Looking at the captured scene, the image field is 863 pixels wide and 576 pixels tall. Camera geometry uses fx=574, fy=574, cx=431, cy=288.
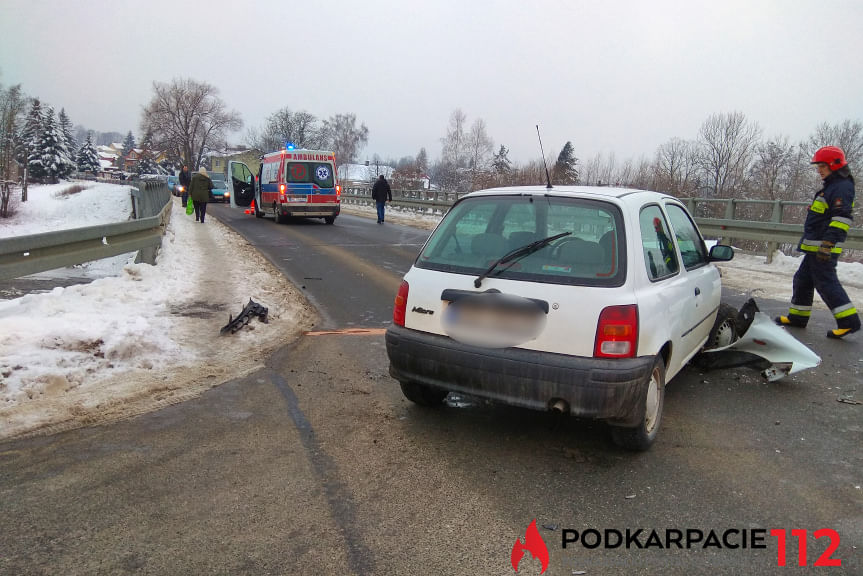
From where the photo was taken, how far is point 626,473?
327cm

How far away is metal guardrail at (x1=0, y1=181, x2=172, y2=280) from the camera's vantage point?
5.80 metres

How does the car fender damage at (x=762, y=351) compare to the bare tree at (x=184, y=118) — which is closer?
the car fender damage at (x=762, y=351)

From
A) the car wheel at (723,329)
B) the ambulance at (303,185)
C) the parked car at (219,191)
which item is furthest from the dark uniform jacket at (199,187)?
the parked car at (219,191)

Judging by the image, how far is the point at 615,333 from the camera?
3135mm

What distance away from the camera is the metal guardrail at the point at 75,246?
228 inches

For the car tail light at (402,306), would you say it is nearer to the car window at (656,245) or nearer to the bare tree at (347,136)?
the car window at (656,245)

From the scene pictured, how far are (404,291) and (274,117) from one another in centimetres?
8293

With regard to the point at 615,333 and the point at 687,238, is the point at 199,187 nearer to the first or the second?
the point at 687,238

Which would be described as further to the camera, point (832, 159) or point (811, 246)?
point (811, 246)

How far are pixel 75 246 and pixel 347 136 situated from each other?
97.1 m

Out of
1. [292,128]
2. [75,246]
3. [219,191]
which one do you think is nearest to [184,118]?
[292,128]

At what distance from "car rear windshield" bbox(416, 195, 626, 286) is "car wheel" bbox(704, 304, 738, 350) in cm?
222

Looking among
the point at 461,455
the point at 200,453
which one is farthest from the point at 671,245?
the point at 200,453

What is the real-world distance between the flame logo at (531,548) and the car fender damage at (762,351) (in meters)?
3.09
